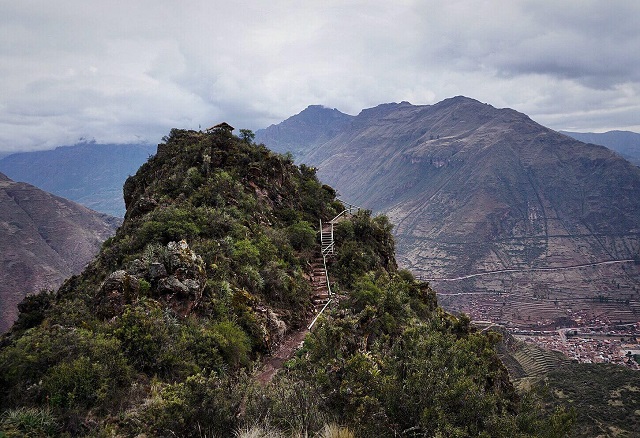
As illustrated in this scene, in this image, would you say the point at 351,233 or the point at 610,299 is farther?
the point at 610,299

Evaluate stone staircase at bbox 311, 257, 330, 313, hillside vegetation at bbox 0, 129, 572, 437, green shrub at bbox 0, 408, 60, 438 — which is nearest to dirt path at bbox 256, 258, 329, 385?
stone staircase at bbox 311, 257, 330, 313

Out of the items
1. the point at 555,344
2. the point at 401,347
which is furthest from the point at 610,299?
the point at 401,347

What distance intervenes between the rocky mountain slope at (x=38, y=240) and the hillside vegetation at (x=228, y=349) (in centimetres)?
8689

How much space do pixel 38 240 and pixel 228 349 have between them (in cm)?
14246

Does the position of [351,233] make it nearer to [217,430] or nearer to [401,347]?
[401,347]

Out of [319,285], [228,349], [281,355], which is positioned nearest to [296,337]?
[281,355]

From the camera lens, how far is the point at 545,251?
173 metres

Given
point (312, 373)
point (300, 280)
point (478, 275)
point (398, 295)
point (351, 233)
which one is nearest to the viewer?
point (312, 373)

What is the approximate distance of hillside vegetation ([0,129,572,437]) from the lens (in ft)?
15.8

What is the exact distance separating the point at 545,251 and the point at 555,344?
10491 centimetres

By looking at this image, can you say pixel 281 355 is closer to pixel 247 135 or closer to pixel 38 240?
pixel 247 135

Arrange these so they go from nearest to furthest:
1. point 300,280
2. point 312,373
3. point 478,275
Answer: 1. point 312,373
2. point 300,280
3. point 478,275

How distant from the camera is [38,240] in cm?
11838

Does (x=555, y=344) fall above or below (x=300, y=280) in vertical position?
below
